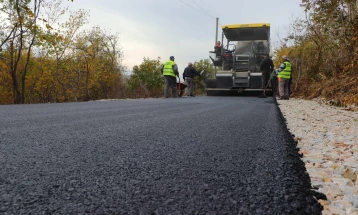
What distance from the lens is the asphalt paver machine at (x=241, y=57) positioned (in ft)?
46.0

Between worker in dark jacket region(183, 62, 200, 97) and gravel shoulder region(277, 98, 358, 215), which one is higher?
worker in dark jacket region(183, 62, 200, 97)

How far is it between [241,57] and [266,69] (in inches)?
62.8

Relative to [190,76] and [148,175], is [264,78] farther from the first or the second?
[148,175]

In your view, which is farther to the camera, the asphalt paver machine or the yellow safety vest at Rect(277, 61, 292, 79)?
the asphalt paver machine

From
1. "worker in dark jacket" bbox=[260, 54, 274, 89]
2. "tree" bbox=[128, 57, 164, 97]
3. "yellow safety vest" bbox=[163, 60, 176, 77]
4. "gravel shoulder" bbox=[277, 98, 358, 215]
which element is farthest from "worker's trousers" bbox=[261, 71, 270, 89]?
"tree" bbox=[128, 57, 164, 97]

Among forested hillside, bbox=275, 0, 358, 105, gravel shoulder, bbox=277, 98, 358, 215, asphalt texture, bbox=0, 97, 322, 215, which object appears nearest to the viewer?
asphalt texture, bbox=0, 97, 322, 215

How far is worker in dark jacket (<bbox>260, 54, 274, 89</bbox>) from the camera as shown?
13164 millimetres

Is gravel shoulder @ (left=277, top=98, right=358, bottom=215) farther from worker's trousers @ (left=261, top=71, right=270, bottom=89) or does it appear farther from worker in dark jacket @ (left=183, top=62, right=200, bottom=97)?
worker in dark jacket @ (left=183, top=62, right=200, bottom=97)

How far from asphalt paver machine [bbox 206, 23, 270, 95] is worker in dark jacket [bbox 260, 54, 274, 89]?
268 mm

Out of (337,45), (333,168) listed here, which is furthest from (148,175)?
(337,45)

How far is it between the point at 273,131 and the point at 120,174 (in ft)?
7.16

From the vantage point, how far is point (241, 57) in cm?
1455

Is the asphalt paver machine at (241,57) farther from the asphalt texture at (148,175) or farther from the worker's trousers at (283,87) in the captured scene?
the asphalt texture at (148,175)

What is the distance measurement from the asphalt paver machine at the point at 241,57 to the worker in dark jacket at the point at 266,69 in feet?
0.88
